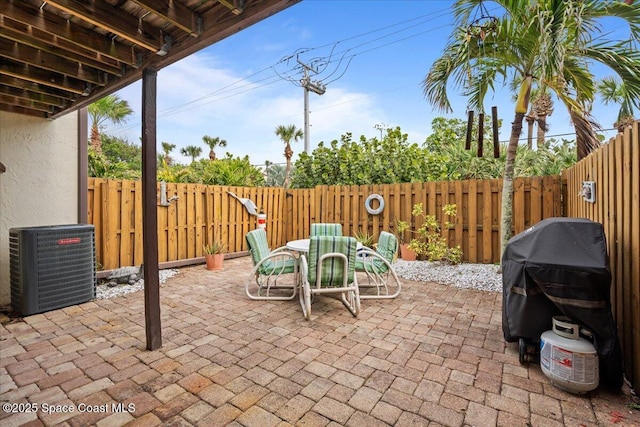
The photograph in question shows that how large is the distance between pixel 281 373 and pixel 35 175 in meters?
3.97

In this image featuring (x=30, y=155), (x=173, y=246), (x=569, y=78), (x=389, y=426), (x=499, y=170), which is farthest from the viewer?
(x=499, y=170)

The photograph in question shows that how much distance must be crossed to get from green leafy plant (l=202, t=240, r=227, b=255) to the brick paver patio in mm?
2261

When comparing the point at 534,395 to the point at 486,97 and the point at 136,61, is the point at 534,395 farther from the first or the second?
the point at 486,97

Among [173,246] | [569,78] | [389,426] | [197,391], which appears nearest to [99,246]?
[173,246]

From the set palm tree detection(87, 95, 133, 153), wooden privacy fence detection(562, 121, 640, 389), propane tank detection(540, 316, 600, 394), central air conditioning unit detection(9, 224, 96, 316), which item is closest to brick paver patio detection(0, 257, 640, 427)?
propane tank detection(540, 316, 600, 394)

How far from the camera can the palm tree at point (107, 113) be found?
30.6ft

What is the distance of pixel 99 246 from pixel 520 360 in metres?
5.35

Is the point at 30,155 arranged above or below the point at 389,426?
above

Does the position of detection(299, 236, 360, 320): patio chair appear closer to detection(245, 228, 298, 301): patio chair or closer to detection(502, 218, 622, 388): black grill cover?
detection(245, 228, 298, 301): patio chair

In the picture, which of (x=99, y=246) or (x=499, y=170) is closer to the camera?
(x=99, y=246)

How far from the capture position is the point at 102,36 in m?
2.29

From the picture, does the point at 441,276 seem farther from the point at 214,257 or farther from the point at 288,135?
the point at 288,135

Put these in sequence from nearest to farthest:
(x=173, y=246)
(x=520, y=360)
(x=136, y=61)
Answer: (x=520, y=360), (x=136, y=61), (x=173, y=246)

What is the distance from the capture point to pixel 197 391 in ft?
6.12
